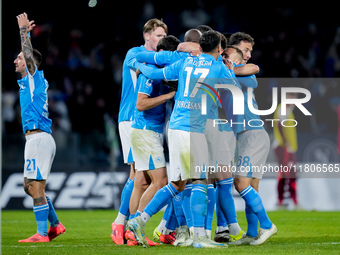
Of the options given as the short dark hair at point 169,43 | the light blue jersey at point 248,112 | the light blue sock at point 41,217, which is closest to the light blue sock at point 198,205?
the light blue jersey at point 248,112

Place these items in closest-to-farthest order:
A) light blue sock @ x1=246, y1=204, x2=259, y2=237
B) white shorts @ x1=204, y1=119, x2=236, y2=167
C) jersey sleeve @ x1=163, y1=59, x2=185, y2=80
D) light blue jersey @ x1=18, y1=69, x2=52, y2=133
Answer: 1. jersey sleeve @ x1=163, y1=59, x2=185, y2=80
2. white shorts @ x1=204, y1=119, x2=236, y2=167
3. light blue sock @ x1=246, y1=204, x2=259, y2=237
4. light blue jersey @ x1=18, y1=69, x2=52, y2=133

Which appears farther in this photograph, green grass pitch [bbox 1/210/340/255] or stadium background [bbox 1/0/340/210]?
stadium background [bbox 1/0/340/210]

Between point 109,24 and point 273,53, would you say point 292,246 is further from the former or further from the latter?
point 109,24

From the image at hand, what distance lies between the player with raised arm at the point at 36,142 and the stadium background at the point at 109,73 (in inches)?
213

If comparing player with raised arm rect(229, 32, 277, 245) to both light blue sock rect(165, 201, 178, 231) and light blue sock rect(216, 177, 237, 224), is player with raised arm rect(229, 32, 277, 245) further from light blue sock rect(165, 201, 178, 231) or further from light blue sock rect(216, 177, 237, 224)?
light blue sock rect(165, 201, 178, 231)

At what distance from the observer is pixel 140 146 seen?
6934 mm

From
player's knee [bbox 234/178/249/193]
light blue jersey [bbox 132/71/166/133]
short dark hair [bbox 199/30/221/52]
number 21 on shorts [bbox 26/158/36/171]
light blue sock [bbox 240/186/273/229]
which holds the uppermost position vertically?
short dark hair [bbox 199/30/221/52]

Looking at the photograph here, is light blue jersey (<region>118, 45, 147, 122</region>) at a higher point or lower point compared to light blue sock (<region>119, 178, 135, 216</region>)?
higher

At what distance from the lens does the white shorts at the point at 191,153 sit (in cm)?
631

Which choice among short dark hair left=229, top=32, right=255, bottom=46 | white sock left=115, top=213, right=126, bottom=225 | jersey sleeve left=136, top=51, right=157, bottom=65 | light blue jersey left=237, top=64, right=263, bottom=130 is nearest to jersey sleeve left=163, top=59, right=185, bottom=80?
jersey sleeve left=136, top=51, right=157, bottom=65

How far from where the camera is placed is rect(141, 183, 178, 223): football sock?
650cm

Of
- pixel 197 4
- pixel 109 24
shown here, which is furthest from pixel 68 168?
pixel 197 4

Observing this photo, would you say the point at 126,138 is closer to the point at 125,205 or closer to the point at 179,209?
the point at 125,205

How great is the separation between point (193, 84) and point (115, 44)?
11073 millimetres
